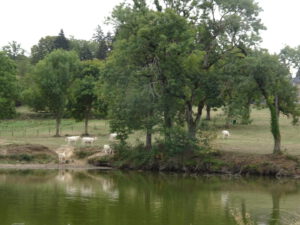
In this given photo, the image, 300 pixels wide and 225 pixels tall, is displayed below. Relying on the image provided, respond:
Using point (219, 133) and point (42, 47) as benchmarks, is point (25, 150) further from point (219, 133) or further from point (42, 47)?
point (42, 47)

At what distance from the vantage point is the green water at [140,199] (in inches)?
993

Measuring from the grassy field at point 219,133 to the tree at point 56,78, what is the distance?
4005mm

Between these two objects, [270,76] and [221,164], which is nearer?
[270,76]

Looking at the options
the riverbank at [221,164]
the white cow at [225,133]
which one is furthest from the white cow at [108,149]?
the white cow at [225,133]

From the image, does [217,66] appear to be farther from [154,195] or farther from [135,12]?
[154,195]

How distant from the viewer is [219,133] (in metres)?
63.1

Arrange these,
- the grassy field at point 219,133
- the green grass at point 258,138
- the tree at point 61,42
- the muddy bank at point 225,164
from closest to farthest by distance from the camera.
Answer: the muddy bank at point 225,164 → the green grass at point 258,138 → the grassy field at point 219,133 → the tree at point 61,42

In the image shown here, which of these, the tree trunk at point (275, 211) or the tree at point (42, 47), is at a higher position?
the tree at point (42, 47)

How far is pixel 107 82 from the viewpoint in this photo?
48.8 metres

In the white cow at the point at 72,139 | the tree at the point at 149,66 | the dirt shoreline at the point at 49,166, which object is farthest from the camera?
the white cow at the point at 72,139

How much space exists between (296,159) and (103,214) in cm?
2294

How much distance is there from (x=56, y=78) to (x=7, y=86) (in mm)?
5969

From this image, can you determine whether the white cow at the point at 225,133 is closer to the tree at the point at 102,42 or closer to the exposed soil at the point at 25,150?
the exposed soil at the point at 25,150

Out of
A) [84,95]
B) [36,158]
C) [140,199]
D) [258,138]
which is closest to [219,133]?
[258,138]
